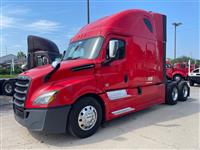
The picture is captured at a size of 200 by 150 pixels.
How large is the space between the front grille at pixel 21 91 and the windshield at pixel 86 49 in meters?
1.36

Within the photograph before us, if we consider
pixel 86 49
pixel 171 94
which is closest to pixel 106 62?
pixel 86 49

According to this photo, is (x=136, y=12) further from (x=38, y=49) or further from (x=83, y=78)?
(x=38, y=49)

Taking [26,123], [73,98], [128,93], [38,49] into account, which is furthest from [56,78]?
[38,49]

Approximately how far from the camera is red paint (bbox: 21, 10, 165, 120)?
14.0 feet

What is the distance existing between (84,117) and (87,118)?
85mm

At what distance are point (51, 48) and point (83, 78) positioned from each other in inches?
→ 310

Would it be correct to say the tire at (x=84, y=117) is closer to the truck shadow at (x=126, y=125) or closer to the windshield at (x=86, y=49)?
the truck shadow at (x=126, y=125)

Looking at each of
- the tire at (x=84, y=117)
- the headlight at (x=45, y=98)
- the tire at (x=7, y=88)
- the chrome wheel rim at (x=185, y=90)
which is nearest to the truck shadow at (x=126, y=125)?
the tire at (x=84, y=117)

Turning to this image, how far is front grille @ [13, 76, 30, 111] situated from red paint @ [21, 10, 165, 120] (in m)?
0.14

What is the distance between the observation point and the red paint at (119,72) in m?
4.28

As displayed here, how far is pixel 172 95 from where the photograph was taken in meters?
7.89

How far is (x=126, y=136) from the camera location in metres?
4.57

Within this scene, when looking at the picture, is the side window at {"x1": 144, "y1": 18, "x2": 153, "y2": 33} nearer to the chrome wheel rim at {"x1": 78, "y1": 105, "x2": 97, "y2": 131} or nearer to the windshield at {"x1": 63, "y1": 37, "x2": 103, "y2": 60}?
the windshield at {"x1": 63, "y1": 37, "x2": 103, "y2": 60}

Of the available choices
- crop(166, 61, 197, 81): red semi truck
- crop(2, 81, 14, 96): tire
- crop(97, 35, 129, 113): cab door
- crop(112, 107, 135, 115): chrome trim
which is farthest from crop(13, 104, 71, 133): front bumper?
crop(166, 61, 197, 81): red semi truck
